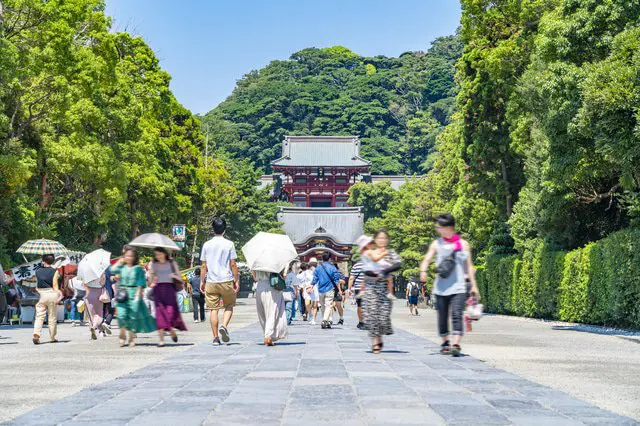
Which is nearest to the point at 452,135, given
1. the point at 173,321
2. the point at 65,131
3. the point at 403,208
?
the point at 403,208

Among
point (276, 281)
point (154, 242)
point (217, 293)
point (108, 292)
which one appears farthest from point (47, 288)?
point (276, 281)

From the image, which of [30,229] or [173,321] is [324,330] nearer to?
[173,321]

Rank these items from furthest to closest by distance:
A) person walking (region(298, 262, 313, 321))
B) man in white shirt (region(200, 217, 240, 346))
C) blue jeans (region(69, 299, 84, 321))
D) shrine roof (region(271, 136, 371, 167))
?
shrine roof (region(271, 136, 371, 167)), blue jeans (region(69, 299, 84, 321)), person walking (region(298, 262, 313, 321)), man in white shirt (region(200, 217, 240, 346))

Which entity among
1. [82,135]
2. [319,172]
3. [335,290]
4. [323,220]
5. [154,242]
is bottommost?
[335,290]

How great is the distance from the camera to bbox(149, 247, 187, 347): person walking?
42.6 feet

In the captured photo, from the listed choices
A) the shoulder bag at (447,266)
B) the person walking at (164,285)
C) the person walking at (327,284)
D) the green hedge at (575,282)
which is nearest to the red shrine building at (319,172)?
the green hedge at (575,282)

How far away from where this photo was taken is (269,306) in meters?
12.5

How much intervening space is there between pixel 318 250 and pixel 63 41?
174ft

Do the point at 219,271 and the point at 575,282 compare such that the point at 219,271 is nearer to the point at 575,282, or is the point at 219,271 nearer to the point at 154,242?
the point at 154,242

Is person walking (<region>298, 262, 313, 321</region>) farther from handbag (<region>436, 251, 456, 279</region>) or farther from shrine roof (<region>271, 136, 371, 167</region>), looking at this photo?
shrine roof (<region>271, 136, 371, 167</region>)

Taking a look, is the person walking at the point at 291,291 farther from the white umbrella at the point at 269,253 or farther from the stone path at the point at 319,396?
the stone path at the point at 319,396

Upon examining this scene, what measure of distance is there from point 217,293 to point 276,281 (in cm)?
95

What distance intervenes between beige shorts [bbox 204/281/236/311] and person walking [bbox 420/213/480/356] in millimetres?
3193

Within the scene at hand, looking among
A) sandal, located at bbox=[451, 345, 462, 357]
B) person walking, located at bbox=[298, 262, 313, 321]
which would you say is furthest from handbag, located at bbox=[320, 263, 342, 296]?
sandal, located at bbox=[451, 345, 462, 357]
